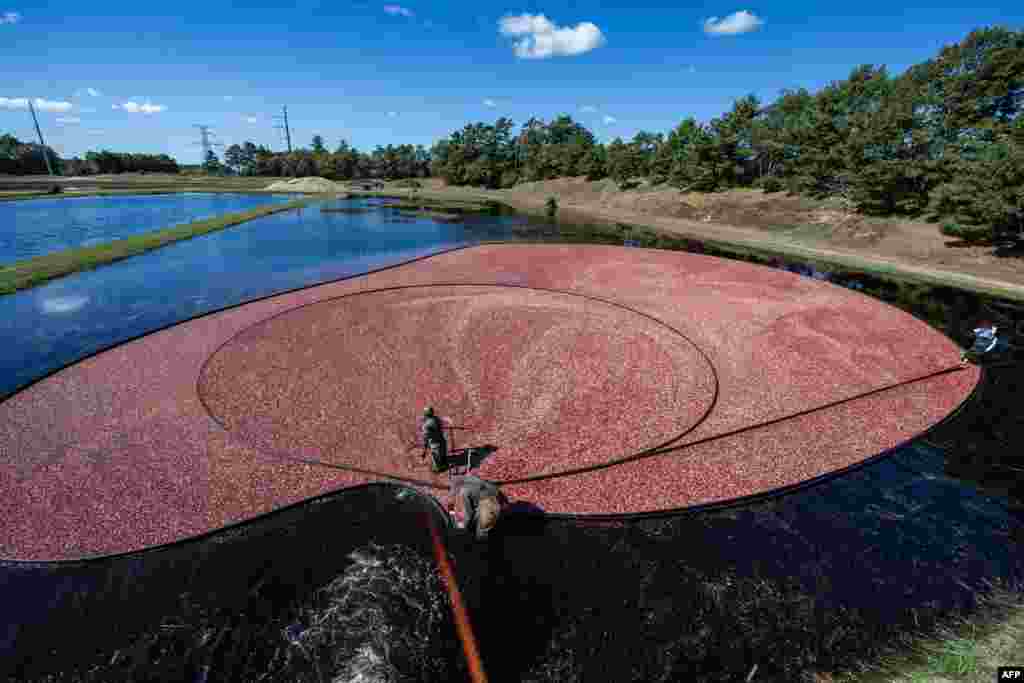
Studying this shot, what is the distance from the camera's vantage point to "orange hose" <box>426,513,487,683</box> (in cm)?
663

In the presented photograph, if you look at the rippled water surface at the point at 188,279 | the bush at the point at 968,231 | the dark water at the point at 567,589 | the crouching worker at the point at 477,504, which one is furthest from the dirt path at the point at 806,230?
the crouching worker at the point at 477,504

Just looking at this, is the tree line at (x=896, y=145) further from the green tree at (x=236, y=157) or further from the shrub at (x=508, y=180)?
the green tree at (x=236, y=157)

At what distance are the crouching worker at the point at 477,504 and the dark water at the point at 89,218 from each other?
41425mm

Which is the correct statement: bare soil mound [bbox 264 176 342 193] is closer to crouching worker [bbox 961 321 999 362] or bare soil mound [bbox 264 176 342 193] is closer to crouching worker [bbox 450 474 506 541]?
crouching worker [bbox 450 474 506 541]

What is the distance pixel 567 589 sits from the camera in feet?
26.3

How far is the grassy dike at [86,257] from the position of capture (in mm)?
25484

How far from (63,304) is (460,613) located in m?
28.6

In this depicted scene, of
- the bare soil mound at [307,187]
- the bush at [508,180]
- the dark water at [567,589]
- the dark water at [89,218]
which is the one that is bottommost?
the dark water at [567,589]

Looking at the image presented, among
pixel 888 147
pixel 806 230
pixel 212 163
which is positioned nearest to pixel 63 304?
pixel 806 230

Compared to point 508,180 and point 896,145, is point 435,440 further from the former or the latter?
point 508,180

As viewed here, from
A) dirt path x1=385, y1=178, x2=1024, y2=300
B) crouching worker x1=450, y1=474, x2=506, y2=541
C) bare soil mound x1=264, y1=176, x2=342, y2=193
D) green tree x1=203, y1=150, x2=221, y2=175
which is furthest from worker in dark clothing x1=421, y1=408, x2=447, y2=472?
green tree x1=203, y1=150, x2=221, y2=175

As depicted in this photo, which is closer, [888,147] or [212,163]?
[888,147]

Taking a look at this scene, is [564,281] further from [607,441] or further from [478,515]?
[478,515]

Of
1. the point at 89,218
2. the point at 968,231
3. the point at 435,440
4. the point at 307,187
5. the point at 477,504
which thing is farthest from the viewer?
the point at 307,187
